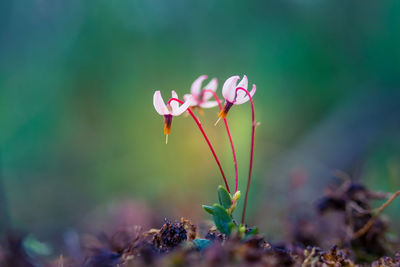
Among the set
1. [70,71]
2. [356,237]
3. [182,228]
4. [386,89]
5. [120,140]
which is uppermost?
[70,71]

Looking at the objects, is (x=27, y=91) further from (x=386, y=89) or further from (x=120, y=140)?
(x=386, y=89)

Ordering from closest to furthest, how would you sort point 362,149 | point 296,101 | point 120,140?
point 362,149 → point 120,140 → point 296,101

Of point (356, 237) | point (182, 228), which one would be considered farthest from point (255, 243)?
point (356, 237)

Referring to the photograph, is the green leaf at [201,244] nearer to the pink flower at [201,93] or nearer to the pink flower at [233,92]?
the pink flower at [233,92]

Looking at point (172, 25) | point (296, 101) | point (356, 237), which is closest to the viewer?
point (356, 237)

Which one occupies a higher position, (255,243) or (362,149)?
(362,149)

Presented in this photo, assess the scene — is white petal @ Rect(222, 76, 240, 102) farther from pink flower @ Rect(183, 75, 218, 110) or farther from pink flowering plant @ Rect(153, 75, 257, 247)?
pink flower @ Rect(183, 75, 218, 110)

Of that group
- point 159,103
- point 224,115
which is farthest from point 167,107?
point 224,115

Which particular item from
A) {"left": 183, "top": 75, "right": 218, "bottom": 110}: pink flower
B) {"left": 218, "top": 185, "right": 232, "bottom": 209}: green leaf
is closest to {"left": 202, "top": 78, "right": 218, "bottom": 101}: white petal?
{"left": 183, "top": 75, "right": 218, "bottom": 110}: pink flower
